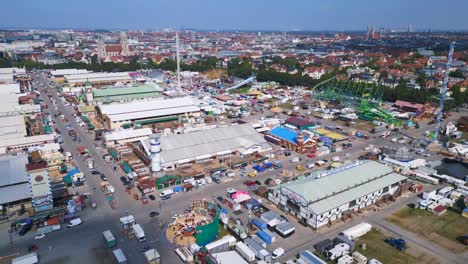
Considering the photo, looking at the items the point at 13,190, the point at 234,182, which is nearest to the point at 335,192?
the point at 234,182

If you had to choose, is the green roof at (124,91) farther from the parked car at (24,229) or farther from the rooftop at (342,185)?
the rooftop at (342,185)

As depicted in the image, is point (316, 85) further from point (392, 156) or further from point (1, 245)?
point (1, 245)

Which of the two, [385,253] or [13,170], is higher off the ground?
[13,170]

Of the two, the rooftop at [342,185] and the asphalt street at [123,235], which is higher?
the rooftop at [342,185]

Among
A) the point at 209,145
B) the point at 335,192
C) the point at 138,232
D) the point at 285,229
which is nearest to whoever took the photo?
the point at 138,232

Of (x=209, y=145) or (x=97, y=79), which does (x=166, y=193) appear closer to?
(x=209, y=145)

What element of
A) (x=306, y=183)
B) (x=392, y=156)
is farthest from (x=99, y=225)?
(x=392, y=156)

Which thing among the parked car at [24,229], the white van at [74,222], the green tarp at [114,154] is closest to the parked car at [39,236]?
the parked car at [24,229]
